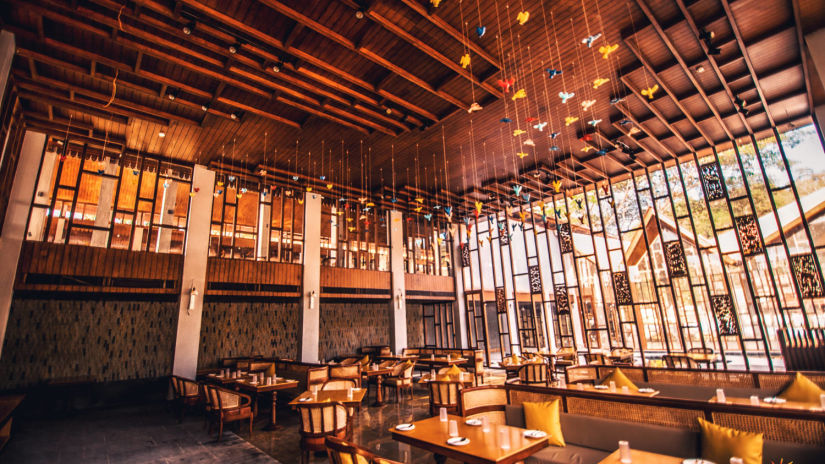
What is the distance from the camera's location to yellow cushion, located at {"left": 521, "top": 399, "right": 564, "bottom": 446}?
371 centimetres

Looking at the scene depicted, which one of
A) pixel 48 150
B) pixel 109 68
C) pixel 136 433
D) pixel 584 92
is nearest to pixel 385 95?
pixel 584 92

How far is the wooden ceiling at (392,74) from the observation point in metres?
5.16

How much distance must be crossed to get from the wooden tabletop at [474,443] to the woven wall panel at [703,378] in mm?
3203

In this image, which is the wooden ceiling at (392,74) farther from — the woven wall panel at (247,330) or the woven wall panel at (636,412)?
the woven wall panel at (636,412)

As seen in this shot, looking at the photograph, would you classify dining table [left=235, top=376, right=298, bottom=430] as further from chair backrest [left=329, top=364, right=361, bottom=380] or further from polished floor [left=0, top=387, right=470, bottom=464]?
chair backrest [left=329, top=364, right=361, bottom=380]

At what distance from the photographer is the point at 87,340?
8.38 metres

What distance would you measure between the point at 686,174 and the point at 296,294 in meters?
12.5

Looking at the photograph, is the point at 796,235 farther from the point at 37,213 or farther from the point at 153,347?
the point at 37,213

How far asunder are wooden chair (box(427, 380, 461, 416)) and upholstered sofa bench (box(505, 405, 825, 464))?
1.76 metres

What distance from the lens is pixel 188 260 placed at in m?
9.11

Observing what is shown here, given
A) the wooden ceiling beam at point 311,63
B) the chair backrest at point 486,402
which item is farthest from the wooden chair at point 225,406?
the wooden ceiling beam at point 311,63

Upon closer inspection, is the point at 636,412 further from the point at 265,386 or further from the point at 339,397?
the point at 265,386

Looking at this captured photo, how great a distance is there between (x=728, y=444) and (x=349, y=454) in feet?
9.39

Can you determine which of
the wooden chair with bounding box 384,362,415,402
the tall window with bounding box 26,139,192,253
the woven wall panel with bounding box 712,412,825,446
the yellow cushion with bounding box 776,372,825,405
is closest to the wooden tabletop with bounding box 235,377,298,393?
the wooden chair with bounding box 384,362,415,402
